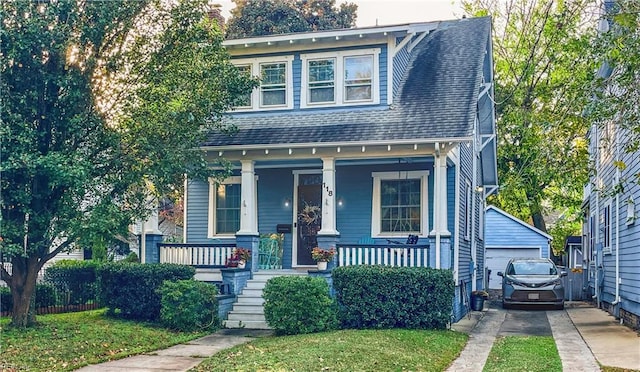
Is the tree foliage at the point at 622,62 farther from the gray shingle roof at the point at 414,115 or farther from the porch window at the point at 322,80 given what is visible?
the porch window at the point at 322,80

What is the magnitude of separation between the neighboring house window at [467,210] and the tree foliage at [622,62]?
29.3 ft

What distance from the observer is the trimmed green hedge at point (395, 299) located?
12594 mm

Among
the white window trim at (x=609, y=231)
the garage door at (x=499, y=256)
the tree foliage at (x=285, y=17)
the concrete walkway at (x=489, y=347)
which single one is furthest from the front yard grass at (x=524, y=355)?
the tree foliage at (x=285, y=17)

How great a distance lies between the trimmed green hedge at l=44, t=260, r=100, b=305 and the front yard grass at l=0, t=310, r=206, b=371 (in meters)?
3.32

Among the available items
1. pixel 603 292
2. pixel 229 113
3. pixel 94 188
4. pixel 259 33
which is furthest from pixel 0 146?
pixel 259 33

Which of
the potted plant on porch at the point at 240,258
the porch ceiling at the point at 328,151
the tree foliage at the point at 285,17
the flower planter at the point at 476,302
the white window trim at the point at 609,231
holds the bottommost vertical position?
the flower planter at the point at 476,302

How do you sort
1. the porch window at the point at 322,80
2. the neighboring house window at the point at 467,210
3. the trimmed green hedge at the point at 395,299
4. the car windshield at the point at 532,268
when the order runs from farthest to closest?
the car windshield at the point at 532,268 < the neighboring house window at the point at 467,210 < the porch window at the point at 322,80 < the trimmed green hedge at the point at 395,299

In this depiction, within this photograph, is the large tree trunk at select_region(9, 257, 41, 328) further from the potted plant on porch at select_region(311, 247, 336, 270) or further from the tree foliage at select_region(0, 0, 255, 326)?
the potted plant on porch at select_region(311, 247, 336, 270)

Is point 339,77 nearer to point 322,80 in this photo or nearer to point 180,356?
point 322,80

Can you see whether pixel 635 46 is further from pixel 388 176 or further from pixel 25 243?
pixel 25 243

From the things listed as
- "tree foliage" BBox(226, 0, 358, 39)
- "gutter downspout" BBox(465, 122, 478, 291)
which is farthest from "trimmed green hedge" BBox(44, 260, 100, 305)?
"tree foliage" BBox(226, 0, 358, 39)

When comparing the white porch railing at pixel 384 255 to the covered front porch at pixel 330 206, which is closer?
the white porch railing at pixel 384 255

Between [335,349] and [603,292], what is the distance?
39.5ft

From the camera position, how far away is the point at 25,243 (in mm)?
10789
